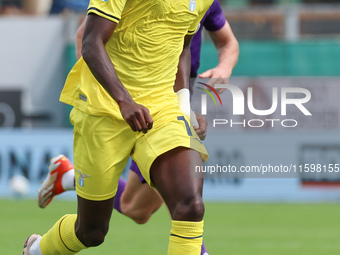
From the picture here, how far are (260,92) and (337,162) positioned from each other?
1668 millimetres

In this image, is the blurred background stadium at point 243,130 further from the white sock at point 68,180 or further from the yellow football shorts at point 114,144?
the yellow football shorts at point 114,144

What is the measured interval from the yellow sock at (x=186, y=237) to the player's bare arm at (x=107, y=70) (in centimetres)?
56

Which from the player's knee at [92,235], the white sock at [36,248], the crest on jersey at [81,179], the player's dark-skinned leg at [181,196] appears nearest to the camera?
the player's dark-skinned leg at [181,196]

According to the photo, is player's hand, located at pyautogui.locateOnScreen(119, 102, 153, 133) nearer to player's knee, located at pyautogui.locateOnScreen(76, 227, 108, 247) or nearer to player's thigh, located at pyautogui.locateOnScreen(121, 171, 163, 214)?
player's knee, located at pyautogui.locateOnScreen(76, 227, 108, 247)

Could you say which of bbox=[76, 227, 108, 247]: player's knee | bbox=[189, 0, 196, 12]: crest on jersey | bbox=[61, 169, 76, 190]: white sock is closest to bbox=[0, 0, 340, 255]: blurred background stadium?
bbox=[61, 169, 76, 190]: white sock

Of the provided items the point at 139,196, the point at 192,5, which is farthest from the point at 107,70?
the point at 139,196

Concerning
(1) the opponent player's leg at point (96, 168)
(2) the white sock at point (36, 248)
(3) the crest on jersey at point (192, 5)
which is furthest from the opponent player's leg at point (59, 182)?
(3) the crest on jersey at point (192, 5)

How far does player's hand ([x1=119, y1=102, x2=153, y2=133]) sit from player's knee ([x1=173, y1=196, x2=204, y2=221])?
1.51ft

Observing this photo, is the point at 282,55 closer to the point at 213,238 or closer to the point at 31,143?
the point at 31,143

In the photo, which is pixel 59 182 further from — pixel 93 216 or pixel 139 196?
pixel 93 216

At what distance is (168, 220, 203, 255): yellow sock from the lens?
4609 mm

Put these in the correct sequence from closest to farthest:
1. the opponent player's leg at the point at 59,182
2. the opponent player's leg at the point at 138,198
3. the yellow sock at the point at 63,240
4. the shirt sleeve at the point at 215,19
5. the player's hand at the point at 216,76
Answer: the yellow sock at the point at 63,240
the player's hand at the point at 216,76
the opponent player's leg at the point at 138,198
the shirt sleeve at the point at 215,19
the opponent player's leg at the point at 59,182

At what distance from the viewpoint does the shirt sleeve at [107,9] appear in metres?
4.69

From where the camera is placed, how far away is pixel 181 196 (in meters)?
4.66
